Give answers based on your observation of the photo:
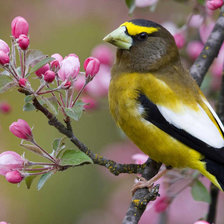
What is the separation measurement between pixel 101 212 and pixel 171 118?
2535mm

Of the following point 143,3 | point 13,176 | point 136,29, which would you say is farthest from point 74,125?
point 13,176

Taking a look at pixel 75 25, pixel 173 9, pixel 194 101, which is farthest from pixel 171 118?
pixel 75 25

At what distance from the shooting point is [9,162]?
231 centimetres

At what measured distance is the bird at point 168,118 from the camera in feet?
9.40

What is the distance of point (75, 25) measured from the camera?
6.23 metres

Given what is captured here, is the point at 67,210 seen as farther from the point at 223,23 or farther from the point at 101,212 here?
the point at 223,23

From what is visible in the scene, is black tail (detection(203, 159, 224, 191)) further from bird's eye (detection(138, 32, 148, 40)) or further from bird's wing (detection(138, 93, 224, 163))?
bird's eye (detection(138, 32, 148, 40))

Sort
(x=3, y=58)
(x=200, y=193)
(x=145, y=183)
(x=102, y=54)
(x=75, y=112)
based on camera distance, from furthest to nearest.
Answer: (x=102, y=54) < (x=200, y=193) < (x=145, y=183) < (x=75, y=112) < (x=3, y=58)

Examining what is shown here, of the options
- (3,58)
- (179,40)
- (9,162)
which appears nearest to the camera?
(3,58)

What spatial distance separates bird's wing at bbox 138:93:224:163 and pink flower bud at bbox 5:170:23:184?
0.94 meters

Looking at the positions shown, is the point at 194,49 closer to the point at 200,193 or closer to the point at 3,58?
the point at 200,193

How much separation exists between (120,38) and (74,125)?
9.63 feet

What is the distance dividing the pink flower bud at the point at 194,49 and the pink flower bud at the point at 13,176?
7.03ft

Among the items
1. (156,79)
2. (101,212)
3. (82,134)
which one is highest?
(156,79)
